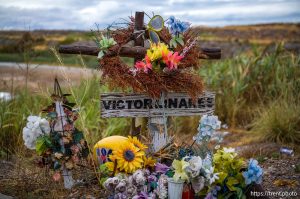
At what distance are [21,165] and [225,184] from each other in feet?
8.54

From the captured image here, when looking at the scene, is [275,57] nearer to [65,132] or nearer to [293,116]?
[293,116]

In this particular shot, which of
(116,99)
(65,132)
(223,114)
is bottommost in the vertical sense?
A: (223,114)

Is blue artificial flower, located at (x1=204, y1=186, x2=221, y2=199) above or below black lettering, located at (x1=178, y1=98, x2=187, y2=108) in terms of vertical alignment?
below

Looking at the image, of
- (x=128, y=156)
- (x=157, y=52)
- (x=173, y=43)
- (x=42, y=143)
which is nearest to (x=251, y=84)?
(x=173, y=43)

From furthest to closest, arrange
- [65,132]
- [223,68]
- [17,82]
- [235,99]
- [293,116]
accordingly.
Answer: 1. [223,68]
2. [235,99]
3. [17,82]
4. [293,116]
5. [65,132]

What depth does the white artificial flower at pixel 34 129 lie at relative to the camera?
4.66 m

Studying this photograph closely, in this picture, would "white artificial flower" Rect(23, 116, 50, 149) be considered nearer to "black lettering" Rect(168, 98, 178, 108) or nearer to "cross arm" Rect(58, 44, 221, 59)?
"cross arm" Rect(58, 44, 221, 59)

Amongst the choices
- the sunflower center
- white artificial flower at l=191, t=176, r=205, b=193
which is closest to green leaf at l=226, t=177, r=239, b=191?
white artificial flower at l=191, t=176, r=205, b=193

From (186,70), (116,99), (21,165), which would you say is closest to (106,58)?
(116,99)

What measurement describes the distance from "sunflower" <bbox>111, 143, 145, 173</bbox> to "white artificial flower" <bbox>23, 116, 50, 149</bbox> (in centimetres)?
75

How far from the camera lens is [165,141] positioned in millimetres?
5086

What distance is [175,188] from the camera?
4.27m

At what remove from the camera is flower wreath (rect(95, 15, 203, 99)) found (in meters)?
4.86

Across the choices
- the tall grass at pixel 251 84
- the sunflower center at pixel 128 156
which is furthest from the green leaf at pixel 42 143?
the tall grass at pixel 251 84
